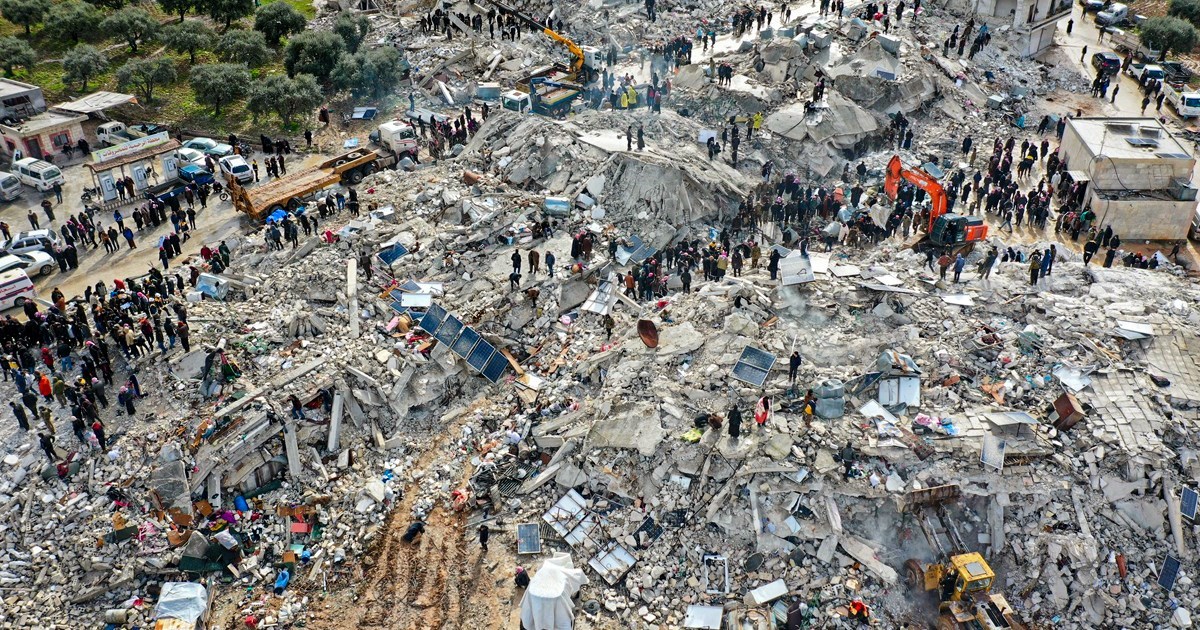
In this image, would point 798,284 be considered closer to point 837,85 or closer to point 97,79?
point 837,85

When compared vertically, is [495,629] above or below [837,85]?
below

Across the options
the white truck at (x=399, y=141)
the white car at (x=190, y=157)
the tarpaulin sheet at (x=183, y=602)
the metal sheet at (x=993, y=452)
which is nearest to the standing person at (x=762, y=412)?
the metal sheet at (x=993, y=452)

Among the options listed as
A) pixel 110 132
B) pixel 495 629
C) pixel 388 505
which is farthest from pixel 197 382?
pixel 110 132

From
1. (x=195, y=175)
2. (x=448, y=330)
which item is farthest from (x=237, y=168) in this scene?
(x=448, y=330)

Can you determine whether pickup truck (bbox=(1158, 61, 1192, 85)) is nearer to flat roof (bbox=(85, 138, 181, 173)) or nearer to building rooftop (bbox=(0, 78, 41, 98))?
flat roof (bbox=(85, 138, 181, 173))

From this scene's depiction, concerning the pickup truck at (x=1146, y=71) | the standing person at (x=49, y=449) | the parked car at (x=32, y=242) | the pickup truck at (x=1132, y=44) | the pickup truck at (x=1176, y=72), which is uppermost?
the pickup truck at (x=1132, y=44)

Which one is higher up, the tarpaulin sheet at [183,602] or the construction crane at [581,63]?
the construction crane at [581,63]

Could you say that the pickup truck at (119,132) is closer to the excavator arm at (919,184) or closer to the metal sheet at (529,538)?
the metal sheet at (529,538)
